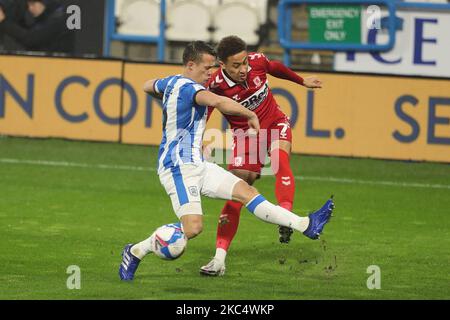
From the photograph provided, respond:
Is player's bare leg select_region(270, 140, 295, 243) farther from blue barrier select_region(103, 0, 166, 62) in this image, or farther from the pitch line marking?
blue barrier select_region(103, 0, 166, 62)

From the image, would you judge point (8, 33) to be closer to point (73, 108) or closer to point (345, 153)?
point (73, 108)

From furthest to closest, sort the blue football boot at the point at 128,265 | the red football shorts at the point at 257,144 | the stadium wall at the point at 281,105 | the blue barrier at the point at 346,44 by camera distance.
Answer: the blue barrier at the point at 346,44
the stadium wall at the point at 281,105
the red football shorts at the point at 257,144
the blue football boot at the point at 128,265

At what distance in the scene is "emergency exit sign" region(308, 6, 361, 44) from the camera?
61.7ft

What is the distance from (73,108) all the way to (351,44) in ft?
14.2

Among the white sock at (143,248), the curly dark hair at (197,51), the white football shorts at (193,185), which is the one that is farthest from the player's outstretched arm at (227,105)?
the white sock at (143,248)

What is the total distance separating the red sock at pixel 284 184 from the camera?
35.2ft

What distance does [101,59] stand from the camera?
1839 cm

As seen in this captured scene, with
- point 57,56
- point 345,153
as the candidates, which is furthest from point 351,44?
point 57,56

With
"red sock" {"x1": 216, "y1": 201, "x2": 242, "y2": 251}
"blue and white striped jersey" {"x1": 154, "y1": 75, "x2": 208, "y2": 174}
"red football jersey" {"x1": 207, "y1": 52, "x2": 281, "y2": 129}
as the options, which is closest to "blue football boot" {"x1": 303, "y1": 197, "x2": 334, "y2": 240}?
"blue and white striped jersey" {"x1": 154, "y1": 75, "x2": 208, "y2": 174}

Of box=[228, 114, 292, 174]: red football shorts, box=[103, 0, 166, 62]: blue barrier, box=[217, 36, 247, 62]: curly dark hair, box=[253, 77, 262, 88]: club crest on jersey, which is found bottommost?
box=[228, 114, 292, 174]: red football shorts

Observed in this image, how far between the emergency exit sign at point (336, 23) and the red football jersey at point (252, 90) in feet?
25.2

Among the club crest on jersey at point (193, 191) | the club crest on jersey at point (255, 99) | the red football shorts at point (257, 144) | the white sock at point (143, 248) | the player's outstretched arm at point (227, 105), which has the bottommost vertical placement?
the white sock at point (143, 248)

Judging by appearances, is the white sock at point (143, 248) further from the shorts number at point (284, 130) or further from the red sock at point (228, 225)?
the shorts number at point (284, 130)

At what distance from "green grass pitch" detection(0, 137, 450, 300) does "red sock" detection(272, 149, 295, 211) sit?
22.6 inches
